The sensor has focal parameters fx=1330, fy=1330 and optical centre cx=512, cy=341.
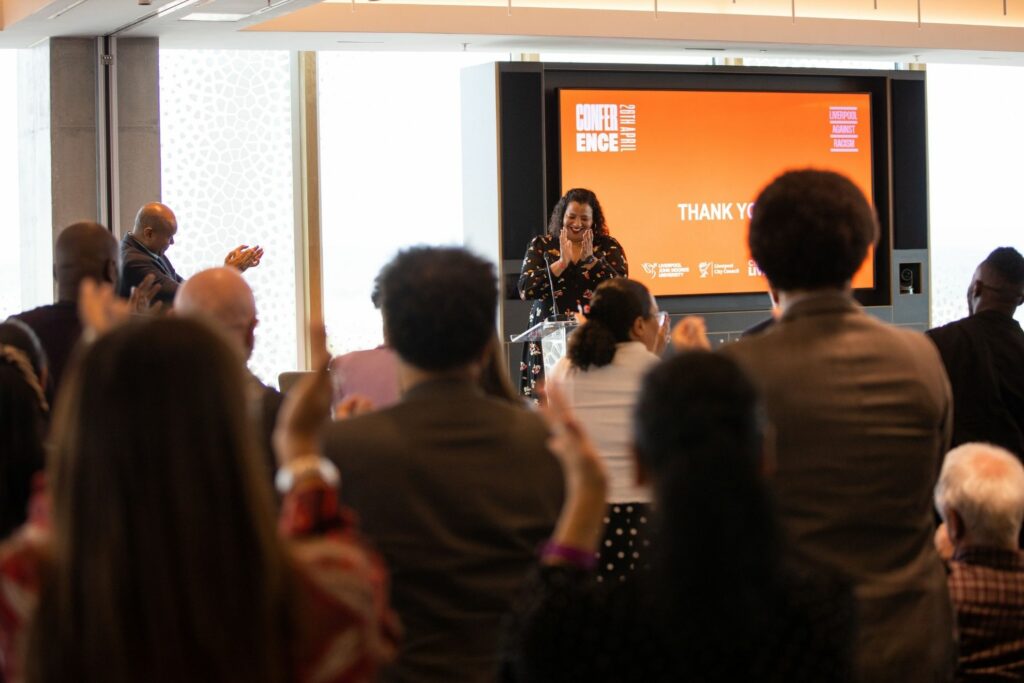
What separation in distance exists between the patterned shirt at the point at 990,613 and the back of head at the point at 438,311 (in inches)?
53.1

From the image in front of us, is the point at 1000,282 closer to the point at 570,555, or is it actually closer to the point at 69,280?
the point at 69,280

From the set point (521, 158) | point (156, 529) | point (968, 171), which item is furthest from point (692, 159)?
point (156, 529)

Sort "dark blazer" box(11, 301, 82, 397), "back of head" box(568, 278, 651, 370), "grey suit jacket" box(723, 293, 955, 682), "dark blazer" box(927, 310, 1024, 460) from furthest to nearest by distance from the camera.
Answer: "dark blazer" box(927, 310, 1024, 460)
"back of head" box(568, 278, 651, 370)
"dark blazer" box(11, 301, 82, 397)
"grey suit jacket" box(723, 293, 955, 682)

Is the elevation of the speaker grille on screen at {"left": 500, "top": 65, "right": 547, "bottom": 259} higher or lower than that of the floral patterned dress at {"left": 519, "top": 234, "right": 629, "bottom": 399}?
higher

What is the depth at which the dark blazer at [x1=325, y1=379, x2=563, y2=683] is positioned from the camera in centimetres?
187

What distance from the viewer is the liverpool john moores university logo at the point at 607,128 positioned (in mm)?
9539

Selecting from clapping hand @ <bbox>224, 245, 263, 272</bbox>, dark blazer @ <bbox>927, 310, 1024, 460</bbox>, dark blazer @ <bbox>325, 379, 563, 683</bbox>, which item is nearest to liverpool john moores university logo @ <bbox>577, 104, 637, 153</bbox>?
clapping hand @ <bbox>224, 245, 263, 272</bbox>

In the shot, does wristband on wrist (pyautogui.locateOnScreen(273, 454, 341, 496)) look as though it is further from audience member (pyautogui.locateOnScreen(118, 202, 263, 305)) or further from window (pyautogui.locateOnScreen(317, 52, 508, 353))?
window (pyautogui.locateOnScreen(317, 52, 508, 353))

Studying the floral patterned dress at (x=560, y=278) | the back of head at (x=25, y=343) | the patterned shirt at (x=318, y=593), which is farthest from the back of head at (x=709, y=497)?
the floral patterned dress at (x=560, y=278)

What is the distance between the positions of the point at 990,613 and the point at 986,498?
240 mm

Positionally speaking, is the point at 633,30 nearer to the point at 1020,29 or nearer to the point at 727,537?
the point at 1020,29

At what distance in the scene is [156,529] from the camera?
131cm

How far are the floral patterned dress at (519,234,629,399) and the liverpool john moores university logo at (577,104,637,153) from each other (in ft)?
9.45

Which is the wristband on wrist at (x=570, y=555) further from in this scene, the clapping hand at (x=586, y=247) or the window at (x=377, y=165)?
the window at (x=377, y=165)
